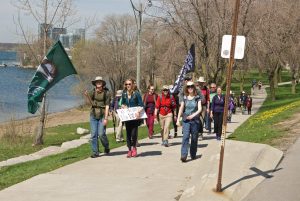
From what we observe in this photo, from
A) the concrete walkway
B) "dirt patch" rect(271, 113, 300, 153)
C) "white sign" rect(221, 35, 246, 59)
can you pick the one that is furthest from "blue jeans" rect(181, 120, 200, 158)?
"white sign" rect(221, 35, 246, 59)

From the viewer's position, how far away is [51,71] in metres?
11.8

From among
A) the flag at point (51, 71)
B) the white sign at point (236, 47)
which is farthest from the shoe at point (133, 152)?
the white sign at point (236, 47)

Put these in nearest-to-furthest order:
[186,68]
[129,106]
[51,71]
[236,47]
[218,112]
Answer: [236,47], [129,106], [51,71], [218,112], [186,68]

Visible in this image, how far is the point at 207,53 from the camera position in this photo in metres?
30.3

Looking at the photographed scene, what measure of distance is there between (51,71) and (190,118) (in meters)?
3.45

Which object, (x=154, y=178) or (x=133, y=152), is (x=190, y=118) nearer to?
(x=133, y=152)

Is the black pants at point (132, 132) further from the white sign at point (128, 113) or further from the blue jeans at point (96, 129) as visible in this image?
the blue jeans at point (96, 129)

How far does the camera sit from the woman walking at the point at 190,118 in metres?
10.2

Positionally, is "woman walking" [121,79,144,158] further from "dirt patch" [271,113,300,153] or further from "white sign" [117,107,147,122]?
"dirt patch" [271,113,300,153]

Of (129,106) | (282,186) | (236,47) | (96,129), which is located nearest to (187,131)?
(129,106)

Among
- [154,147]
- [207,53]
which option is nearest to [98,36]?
[207,53]

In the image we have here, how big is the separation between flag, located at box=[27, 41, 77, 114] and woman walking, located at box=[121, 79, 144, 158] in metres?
1.46

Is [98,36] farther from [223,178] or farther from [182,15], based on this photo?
[223,178]

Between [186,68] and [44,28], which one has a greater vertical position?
[44,28]
